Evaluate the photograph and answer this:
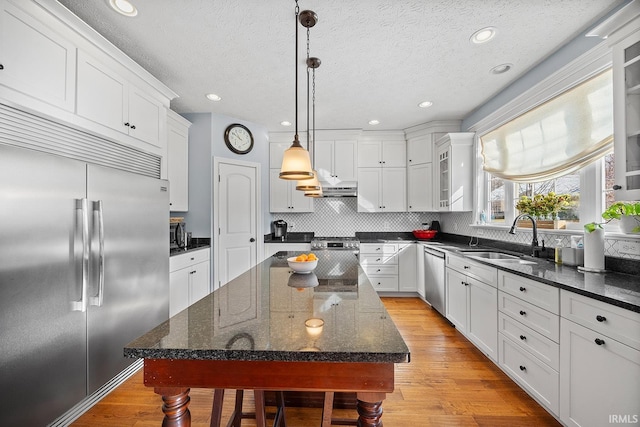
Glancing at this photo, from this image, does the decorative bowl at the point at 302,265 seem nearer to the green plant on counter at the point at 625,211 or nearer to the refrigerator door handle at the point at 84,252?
the refrigerator door handle at the point at 84,252

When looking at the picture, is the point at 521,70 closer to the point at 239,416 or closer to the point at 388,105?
the point at 388,105

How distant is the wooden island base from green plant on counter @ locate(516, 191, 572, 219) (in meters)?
2.42

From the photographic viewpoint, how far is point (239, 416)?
1477mm

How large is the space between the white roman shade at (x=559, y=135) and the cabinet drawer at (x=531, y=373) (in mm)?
1488

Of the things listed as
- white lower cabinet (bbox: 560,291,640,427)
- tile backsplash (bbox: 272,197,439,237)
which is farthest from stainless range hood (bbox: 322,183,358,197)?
white lower cabinet (bbox: 560,291,640,427)

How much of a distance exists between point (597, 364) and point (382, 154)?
12.0 feet

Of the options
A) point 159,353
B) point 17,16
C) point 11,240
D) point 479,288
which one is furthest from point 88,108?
point 479,288

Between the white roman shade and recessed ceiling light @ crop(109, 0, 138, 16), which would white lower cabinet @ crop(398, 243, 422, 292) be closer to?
the white roman shade

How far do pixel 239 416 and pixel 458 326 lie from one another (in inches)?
94.0

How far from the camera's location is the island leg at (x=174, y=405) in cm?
85

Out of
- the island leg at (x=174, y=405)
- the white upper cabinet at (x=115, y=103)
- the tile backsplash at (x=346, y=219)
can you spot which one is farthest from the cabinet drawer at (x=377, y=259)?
the island leg at (x=174, y=405)

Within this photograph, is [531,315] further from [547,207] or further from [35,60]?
[35,60]

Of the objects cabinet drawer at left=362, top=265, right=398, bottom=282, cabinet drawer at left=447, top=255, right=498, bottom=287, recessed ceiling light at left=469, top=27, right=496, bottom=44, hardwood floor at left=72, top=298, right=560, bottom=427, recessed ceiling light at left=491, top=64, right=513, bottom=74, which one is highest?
recessed ceiling light at left=491, top=64, right=513, bottom=74

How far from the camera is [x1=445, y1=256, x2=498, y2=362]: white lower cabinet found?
228cm
